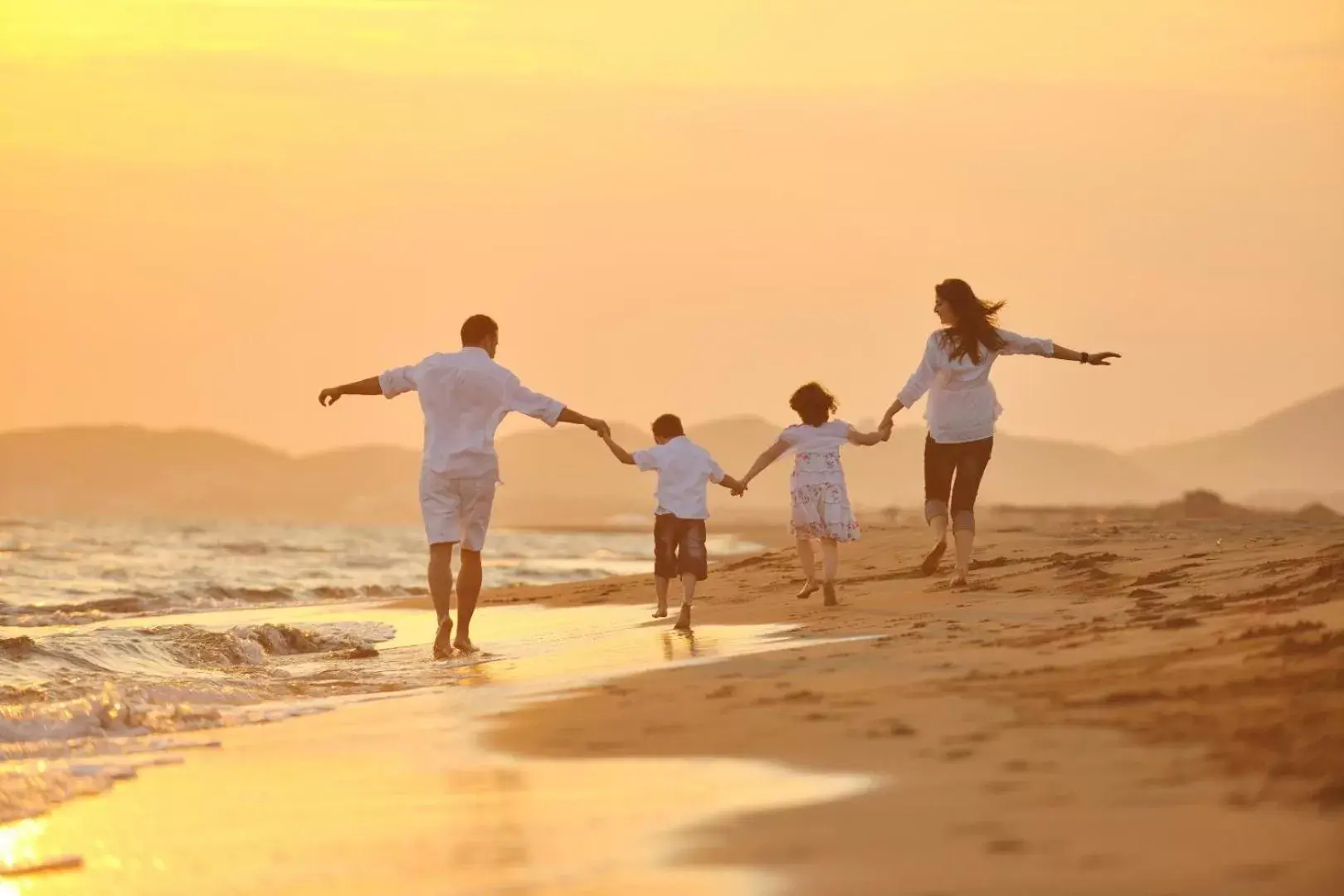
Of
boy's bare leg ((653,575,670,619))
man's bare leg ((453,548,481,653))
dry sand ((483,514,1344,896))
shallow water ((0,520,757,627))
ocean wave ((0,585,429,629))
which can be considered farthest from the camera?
shallow water ((0,520,757,627))

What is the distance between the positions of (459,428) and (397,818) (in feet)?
19.4

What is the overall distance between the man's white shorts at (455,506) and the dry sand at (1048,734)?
84.8 inches

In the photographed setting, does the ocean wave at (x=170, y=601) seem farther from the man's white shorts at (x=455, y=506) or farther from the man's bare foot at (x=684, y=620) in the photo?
the man's bare foot at (x=684, y=620)

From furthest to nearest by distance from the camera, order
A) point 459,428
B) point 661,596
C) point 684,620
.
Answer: point 661,596, point 684,620, point 459,428

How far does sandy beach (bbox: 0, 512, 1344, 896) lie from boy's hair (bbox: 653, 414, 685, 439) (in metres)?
3.83

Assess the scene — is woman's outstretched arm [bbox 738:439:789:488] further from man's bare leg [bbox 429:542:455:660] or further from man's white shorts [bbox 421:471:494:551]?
man's bare leg [bbox 429:542:455:660]

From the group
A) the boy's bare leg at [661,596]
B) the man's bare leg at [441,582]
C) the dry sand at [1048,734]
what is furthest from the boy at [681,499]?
the dry sand at [1048,734]

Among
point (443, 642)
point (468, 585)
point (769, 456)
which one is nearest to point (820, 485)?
point (769, 456)

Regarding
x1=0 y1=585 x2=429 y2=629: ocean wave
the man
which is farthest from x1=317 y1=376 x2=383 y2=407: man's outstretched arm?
x1=0 y1=585 x2=429 y2=629: ocean wave

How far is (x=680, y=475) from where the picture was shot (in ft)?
38.2

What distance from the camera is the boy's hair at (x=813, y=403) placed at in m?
11.3

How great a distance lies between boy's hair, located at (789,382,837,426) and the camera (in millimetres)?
11289

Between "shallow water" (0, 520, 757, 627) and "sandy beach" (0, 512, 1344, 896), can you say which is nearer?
"sandy beach" (0, 512, 1344, 896)

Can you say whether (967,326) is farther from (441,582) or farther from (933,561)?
(441,582)
